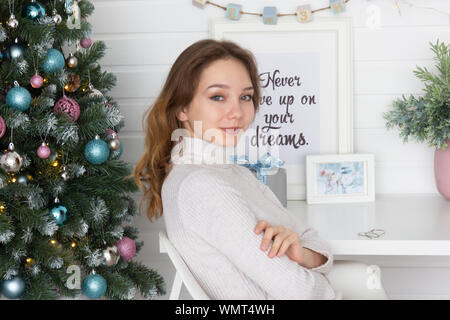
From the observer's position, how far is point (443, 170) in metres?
1.65

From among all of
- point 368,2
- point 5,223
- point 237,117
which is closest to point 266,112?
point 368,2

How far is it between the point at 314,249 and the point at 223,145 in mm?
300

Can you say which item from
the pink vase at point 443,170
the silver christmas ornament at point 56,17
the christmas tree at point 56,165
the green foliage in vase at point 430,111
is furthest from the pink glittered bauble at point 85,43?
the pink vase at point 443,170

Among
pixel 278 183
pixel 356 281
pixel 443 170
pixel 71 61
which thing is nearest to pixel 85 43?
pixel 71 61

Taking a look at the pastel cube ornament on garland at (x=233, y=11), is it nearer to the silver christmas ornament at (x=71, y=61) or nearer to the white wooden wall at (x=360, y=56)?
the white wooden wall at (x=360, y=56)

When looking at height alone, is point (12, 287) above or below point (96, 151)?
below

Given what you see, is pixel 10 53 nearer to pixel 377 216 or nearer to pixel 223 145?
pixel 223 145

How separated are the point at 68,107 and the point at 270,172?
2.02ft

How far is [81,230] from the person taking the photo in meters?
1.29

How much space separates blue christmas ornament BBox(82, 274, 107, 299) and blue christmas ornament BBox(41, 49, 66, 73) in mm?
523

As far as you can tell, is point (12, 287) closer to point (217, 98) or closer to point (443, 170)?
point (217, 98)

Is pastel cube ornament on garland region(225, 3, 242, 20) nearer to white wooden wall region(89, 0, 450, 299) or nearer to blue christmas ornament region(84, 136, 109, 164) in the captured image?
white wooden wall region(89, 0, 450, 299)

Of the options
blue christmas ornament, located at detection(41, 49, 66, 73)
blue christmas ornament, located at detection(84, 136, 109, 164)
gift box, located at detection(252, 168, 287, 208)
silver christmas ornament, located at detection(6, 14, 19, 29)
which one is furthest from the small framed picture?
silver christmas ornament, located at detection(6, 14, 19, 29)

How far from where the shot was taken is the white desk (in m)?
1.29
